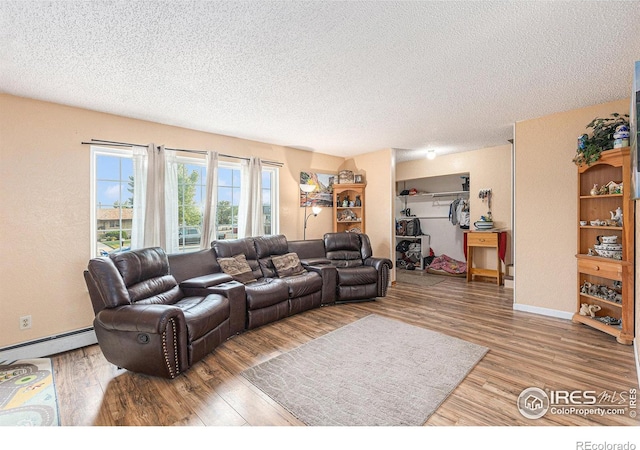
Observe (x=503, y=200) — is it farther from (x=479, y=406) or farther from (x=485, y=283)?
(x=479, y=406)

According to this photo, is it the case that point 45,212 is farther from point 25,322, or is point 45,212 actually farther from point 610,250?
point 610,250

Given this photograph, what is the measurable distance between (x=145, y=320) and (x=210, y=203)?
213 cm

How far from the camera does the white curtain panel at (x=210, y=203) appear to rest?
4.06 m

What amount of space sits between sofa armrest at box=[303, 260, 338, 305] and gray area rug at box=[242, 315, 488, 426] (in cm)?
98

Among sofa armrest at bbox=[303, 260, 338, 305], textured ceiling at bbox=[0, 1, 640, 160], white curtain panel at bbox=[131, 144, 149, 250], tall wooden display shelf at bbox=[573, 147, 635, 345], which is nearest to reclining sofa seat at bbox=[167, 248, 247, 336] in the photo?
white curtain panel at bbox=[131, 144, 149, 250]

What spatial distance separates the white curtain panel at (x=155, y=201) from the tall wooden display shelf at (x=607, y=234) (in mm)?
5024

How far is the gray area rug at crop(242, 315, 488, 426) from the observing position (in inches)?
74.1

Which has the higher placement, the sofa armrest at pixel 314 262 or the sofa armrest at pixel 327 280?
the sofa armrest at pixel 314 262

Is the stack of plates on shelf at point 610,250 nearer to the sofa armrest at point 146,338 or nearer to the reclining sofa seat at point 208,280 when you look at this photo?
the reclining sofa seat at point 208,280

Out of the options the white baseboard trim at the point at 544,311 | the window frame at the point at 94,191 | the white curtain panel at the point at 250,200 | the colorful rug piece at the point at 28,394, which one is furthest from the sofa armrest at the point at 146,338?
the white baseboard trim at the point at 544,311

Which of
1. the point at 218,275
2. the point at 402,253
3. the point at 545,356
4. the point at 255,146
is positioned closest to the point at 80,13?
the point at 218,275

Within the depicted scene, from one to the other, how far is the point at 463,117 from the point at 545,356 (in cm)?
279
